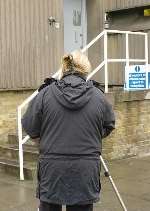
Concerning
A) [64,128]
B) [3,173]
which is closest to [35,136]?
[64,128]

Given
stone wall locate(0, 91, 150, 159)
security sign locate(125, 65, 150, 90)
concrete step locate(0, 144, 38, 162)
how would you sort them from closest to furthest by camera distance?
1. concrete step locate(0, 144, 38, 162)
2. stone wall locate(0, 91, 150, 159)
3. security sign locate(125, 65, 150, 90)

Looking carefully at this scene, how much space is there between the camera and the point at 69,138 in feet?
13.4

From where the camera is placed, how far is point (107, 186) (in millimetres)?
7848

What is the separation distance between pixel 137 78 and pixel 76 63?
615 centimetres

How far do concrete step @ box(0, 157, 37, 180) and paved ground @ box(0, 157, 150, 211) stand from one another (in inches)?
4.8

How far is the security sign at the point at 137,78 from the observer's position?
1018 cm

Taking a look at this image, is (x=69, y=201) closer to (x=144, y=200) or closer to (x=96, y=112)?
(x=96, y=112)

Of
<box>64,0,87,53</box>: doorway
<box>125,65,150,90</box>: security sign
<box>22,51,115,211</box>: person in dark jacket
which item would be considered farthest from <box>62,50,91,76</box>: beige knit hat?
<box>64,0,87,53</box>: doorway

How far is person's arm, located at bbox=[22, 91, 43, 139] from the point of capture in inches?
165

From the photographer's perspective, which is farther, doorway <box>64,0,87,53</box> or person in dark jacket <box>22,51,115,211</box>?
doorway <box>64,0,87,53</box>

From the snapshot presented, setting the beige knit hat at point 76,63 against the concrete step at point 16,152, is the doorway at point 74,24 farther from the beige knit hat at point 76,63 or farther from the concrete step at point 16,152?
the beige knit hat at point 76,63

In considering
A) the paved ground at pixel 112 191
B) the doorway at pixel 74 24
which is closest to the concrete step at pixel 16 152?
the paved ground at pixel 112 191

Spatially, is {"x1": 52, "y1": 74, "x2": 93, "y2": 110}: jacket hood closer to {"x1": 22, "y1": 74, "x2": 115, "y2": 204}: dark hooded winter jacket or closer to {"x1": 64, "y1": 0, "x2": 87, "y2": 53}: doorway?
{"x1": 22, "y1": 74, "x2": 115, "y2": 204}: dark hooded winter jacket

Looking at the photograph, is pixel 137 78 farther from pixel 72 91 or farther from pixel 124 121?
pixel 72 91
